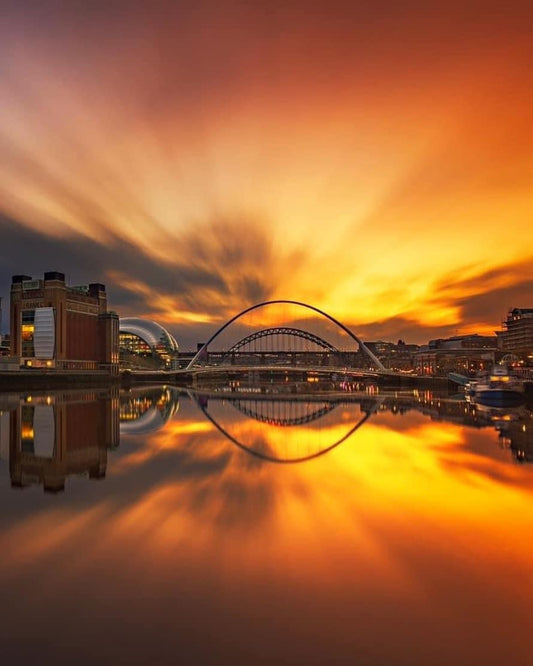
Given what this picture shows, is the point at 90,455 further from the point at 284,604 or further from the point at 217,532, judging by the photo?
the point at 284,604

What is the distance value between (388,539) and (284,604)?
365 centimetres

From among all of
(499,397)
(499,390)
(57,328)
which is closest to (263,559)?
(499,397)

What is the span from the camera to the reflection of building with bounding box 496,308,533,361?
6186 inches

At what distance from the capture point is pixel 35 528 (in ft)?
32.1

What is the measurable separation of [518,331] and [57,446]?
171 metres

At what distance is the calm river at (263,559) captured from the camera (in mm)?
5801

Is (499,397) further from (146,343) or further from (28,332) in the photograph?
(146,343)

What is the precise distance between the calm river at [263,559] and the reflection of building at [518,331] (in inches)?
5902

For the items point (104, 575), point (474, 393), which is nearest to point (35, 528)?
point (104, 575)

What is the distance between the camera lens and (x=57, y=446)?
2017 centimetres

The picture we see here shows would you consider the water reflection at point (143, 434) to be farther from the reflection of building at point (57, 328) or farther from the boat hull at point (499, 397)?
the reflection of building at point (57, 328)

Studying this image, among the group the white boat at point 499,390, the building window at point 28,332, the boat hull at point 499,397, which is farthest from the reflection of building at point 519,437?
the building window at point 28,332

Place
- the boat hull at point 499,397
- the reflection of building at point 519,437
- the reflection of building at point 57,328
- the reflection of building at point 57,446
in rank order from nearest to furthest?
the reflection of building at point 57,446 → the reflection of building at point 519,437 → the boat hull at point 499,397 → the reflection of building at point 57,328

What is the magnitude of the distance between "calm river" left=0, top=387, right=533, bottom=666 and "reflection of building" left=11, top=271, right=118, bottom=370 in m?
82.2
